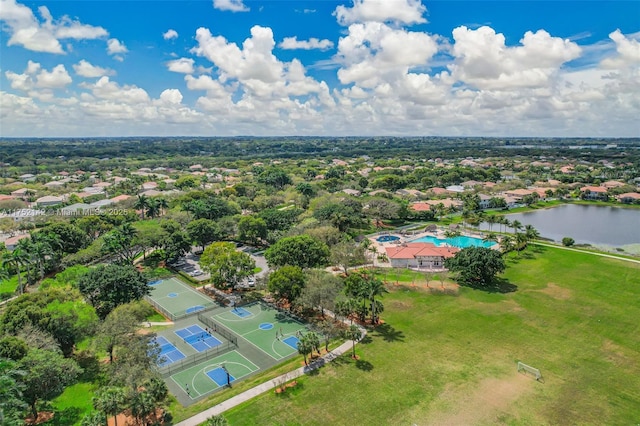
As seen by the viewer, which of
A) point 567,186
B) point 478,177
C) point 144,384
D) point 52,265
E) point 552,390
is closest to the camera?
point 144,384

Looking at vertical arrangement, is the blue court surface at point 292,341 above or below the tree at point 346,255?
below

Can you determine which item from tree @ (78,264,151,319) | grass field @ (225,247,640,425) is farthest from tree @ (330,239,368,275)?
tree @ (78,264,151,319)

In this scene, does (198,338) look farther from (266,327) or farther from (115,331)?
(115,331)

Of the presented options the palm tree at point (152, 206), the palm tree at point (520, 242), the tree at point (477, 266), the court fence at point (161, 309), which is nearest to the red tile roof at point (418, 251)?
the tree at point (477, 266)

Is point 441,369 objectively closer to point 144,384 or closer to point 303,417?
point 303,417

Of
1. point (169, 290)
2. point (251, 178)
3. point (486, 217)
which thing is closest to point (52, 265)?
point (169, 290)

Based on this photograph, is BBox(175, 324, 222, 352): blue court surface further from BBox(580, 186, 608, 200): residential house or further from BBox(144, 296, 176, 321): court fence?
BBox(580, 186, 608, 200): residential house

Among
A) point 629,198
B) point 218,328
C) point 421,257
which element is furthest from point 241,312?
point 629,198

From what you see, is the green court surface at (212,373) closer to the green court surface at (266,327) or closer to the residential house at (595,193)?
the green court surface at (266,327)
